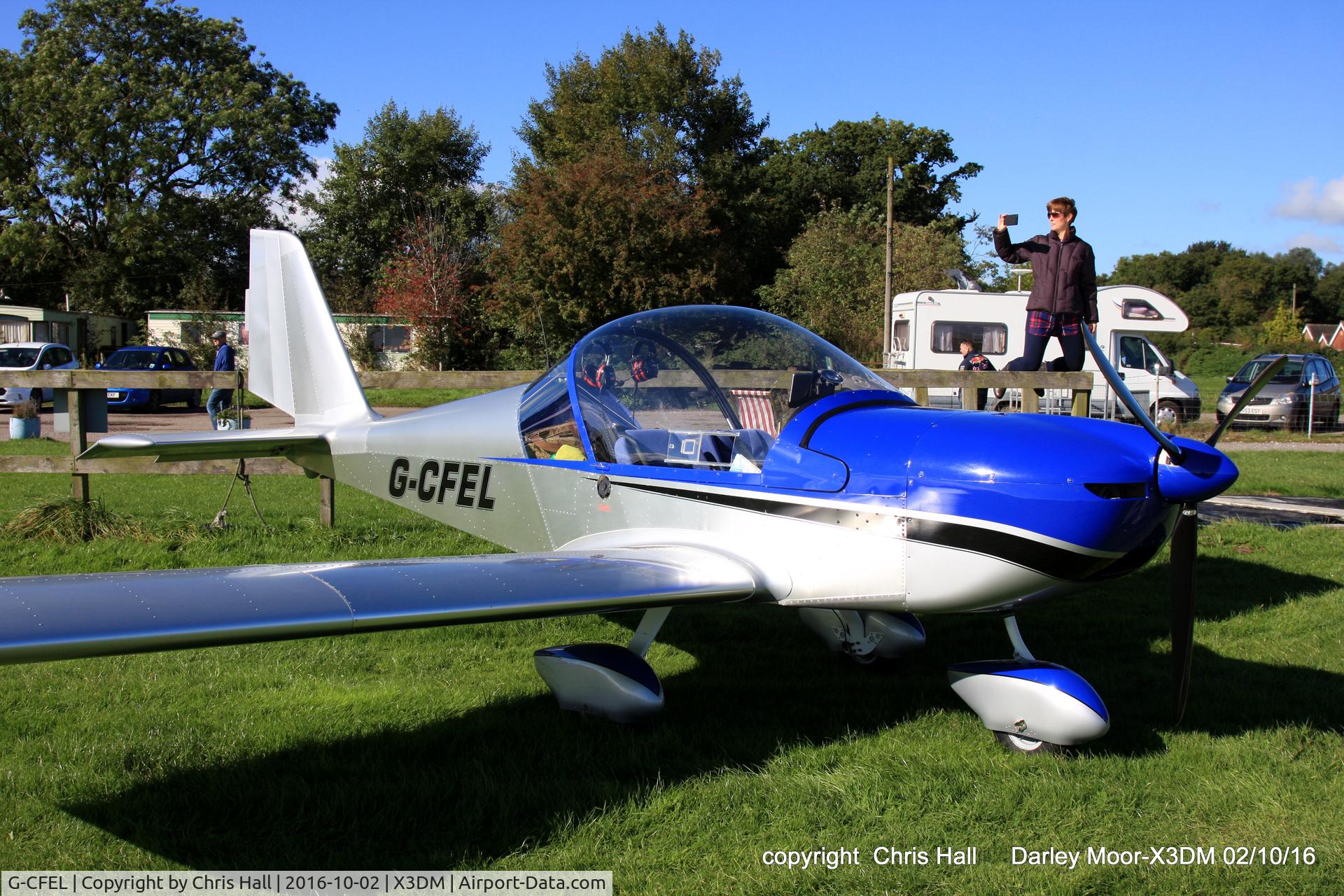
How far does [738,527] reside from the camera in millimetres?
4340

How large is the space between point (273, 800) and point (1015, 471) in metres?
2.96

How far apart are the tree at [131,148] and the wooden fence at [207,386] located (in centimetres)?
3681

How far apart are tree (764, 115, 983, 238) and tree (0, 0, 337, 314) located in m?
22.3

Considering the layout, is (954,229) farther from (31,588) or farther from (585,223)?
(31,588)

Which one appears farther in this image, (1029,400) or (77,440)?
(1029,400)

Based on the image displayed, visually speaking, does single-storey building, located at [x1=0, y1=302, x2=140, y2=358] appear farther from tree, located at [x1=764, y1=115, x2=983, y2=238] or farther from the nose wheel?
the nose wheel

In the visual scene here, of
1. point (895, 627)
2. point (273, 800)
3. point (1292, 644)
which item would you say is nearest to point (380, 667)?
point (273, 800)

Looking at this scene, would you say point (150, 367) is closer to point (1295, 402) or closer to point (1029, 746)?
point (1029, 746)

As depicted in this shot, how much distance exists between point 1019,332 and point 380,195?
109 ft

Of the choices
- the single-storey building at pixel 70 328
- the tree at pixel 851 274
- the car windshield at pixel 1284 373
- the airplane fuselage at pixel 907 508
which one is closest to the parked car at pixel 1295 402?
the car windshield at pixel 1284 373

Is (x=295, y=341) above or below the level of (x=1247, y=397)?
above

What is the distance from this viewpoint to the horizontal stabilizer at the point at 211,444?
556cm

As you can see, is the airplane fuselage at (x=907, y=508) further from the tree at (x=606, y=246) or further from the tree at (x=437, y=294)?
the tree at (x=437, y=294)

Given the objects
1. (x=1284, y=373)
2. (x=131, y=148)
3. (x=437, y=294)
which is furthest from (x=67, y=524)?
(x=131, y=148)
